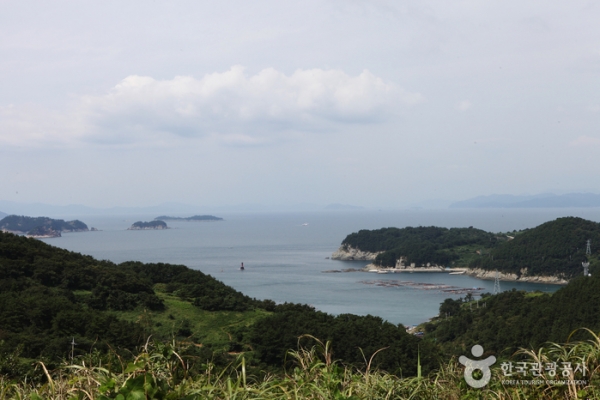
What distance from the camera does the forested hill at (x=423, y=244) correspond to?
282ft

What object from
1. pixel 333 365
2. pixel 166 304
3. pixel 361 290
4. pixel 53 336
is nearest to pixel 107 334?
pixel 53 336

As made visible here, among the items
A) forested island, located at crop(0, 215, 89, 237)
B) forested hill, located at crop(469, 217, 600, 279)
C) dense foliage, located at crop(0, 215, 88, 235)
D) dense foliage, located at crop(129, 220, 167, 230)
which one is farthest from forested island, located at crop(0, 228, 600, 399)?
dense foliage, located at crop(129, 220, 167, 230)

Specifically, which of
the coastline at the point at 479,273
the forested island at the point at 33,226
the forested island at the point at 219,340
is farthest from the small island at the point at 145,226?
the forested island at the point at 219,340

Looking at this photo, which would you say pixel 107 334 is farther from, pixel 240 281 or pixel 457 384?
pixel 240 281

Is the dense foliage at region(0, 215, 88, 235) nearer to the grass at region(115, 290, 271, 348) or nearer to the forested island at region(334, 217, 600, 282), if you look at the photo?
the forested island at region(334, 217, 600, 282)

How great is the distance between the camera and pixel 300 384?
3436 mm

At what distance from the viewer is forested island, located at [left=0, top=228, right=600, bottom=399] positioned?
3.40 meters

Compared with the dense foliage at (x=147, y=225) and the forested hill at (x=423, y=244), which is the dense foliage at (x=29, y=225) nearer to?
the dense foliage at (x=147, y=225)

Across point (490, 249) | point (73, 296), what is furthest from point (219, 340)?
point (490, 249)

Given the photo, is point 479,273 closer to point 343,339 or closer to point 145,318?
point 343,339

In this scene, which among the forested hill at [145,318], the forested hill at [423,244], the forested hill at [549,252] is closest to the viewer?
the forested hill at [145,318]

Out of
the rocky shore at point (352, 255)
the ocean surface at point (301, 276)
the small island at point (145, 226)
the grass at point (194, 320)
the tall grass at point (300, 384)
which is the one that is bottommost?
the ocean surface at point (301, 276)

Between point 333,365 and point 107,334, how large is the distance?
14329 mm

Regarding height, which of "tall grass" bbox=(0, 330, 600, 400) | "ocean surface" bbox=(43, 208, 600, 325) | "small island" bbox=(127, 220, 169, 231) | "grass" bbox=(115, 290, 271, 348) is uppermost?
"tall grass" bbox=(0, 330, 600, 400)
